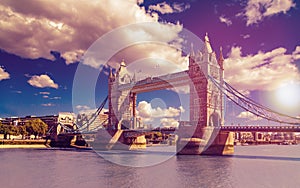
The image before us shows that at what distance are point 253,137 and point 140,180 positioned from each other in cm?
11869

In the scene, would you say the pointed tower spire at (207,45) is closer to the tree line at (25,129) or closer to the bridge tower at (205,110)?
the bridge tower at (205,110)

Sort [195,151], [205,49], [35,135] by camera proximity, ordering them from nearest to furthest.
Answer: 1. [195,151]
2. [205,49]
3. [35,135]

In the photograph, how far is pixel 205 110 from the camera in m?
52.1

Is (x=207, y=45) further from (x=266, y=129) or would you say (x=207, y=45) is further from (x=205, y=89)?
(x=266, y=129)

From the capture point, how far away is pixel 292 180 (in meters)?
24.7

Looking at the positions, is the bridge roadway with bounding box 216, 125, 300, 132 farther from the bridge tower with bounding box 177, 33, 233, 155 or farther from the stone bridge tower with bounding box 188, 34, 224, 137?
the stone bridge tower with bounding box 188, 34, 224, 137

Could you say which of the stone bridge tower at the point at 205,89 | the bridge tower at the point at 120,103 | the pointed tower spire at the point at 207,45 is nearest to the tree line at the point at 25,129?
the bridge tower at the point at 120,103

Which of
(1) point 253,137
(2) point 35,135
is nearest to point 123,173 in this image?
(2) point 35,135

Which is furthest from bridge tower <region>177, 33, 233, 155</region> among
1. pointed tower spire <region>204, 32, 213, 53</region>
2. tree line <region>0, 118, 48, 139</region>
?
tree line <region>0, 118, 48, 139</region>

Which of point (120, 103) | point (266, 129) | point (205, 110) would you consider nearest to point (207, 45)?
point (205, 110)

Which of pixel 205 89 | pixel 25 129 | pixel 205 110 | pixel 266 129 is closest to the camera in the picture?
pixel 266 129

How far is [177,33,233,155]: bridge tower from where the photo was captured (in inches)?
1814

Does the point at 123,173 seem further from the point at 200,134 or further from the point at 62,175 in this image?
the point at 200,134

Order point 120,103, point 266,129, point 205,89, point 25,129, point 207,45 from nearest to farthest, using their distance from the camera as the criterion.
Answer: point 266,129, point 205,89, point 207,45, point 120,103, point 25,129
